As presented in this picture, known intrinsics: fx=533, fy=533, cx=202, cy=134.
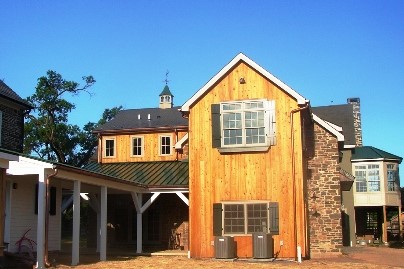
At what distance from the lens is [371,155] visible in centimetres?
3403

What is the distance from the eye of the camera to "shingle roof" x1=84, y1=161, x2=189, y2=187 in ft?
73.2

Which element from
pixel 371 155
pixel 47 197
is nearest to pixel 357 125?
pixel 371 155

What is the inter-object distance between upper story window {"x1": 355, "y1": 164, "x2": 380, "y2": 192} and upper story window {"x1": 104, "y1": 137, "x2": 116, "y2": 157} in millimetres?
15723

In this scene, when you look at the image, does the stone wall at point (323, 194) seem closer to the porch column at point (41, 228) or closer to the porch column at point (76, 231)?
the porch column at point (76, 231)

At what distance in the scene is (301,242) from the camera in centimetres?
1844

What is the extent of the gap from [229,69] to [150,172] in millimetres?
7093

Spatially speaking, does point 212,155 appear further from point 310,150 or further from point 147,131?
point 147,131

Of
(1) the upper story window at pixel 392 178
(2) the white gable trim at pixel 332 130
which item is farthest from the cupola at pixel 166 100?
(1) the upper story window at pixel 392 178

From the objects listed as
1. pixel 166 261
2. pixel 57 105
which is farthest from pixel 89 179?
pixel 57 105

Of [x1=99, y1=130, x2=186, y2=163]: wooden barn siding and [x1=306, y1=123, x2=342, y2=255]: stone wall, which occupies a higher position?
[x1=99, y1=130, x2=186, y2=163]: wooden barn siding

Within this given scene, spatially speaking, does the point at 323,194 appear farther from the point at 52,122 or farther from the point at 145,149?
the point at 52,122

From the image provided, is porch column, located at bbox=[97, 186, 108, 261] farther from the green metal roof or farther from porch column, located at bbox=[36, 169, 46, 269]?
the green metal roof

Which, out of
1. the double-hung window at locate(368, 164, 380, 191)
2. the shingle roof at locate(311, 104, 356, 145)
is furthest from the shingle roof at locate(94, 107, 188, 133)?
the double-hung window at locate(368, 164, 380, 191)

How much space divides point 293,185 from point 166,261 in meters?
5.12
